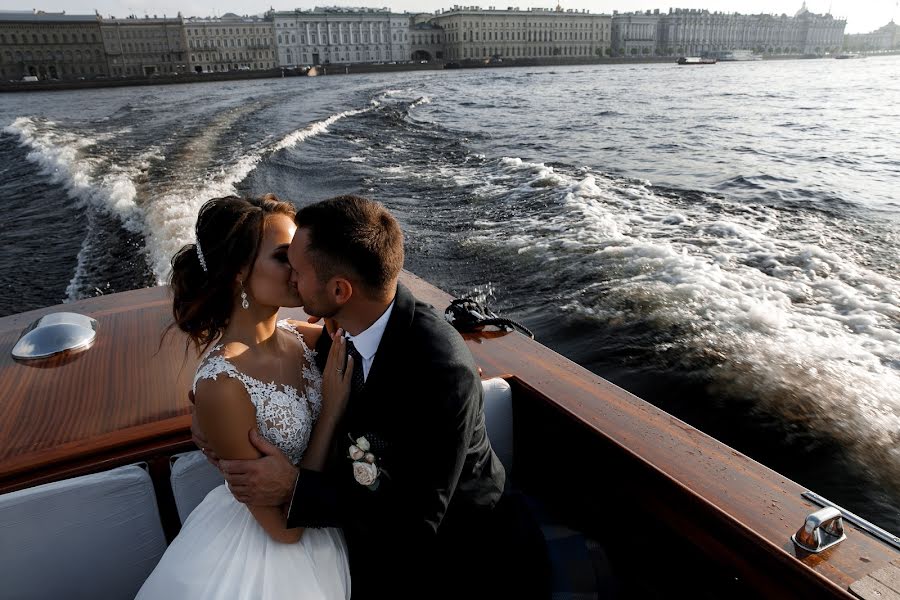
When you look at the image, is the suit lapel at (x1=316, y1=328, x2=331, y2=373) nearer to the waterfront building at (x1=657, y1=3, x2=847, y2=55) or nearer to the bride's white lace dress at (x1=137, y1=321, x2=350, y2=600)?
the bride's white lace dress at (x1=137, y1=321, x2=350, y2=600)

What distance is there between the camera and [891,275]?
16.1 feet

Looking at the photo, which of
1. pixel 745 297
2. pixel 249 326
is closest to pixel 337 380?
pixel 249 326

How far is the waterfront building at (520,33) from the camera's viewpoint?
7425cm

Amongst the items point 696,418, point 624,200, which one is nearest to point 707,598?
point 696,418

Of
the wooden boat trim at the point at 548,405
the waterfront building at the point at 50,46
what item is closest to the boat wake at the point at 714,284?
the wooden boat trim at the point at 548,405

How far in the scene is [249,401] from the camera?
1.30 metres

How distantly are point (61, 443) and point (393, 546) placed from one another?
0.87 meters

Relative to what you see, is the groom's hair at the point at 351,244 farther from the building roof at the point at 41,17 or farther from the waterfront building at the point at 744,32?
the waterfront building at the point at 744,32

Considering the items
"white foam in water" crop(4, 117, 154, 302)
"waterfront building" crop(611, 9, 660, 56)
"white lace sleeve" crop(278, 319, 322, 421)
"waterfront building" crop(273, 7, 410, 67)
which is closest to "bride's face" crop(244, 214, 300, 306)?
"white lace sleeve" crop(278, 319, 322, 421)

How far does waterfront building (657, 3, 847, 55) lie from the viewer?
87500mm

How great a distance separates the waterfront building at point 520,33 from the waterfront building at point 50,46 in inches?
1529

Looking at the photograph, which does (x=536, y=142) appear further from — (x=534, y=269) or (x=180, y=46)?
(x=180, y=46)

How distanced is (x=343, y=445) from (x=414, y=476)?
0.22 m

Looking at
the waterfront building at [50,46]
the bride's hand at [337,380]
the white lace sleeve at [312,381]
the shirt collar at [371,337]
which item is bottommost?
the white lace sleeve at [312,381]
